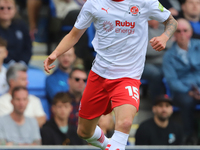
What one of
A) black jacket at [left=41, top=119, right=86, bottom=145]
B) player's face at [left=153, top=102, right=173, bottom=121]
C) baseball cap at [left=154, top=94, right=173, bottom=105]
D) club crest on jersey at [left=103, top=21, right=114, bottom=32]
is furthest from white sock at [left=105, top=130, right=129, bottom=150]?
baseball cap at [left=154, top=94, right=173, bottom=105]

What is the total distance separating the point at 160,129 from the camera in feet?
20.7

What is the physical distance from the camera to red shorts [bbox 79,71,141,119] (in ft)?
13.4

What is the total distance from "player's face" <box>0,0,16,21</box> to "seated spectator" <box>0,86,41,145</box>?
135 cm

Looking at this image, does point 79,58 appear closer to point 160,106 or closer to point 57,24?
point 57,24

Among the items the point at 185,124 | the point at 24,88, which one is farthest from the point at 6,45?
the point at 185,124

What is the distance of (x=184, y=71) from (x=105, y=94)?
2925 mm

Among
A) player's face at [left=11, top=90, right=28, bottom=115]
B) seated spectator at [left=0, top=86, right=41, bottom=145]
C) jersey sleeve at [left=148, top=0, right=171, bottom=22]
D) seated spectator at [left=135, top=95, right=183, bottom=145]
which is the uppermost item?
jersey sleeve at [left=148, top=0, right=171, bottom=22]

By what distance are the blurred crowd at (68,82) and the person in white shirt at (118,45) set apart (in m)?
1.73

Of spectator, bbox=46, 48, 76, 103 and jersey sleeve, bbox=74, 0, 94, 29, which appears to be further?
spectator, bbox=46, 48, 76, 103

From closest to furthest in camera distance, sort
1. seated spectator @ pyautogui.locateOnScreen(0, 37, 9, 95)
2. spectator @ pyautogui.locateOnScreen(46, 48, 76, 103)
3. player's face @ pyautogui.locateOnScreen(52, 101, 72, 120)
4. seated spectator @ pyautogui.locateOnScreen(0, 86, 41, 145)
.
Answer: seated spectator @ pyautogui.locateOnScreen(0, 86, 41, 145), player's face @ pyautogui.locateOnScreen(52, 101, 72, 120), seated spectator @ pyautogui.locateOnScreen(0, 37, 9, 95), spectator @ pyautogui.locateOnScreen(46, 48, 76, 103)

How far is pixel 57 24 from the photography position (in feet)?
24.5

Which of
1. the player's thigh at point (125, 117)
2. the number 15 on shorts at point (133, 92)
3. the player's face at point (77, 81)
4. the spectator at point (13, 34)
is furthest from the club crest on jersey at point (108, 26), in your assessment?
the spectator at point (13, 34)

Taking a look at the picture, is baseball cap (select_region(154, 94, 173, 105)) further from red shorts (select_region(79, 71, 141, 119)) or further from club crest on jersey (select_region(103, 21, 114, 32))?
club crest on jersey (select_region(103, 21, 114, 32))

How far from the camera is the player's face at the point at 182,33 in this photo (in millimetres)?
7020
